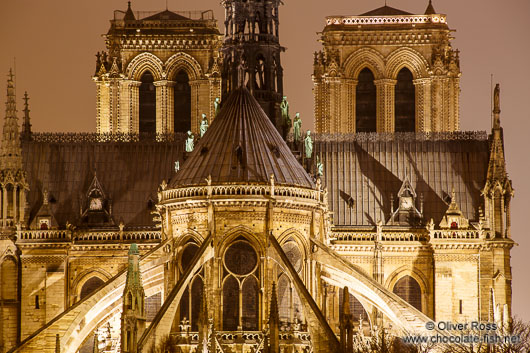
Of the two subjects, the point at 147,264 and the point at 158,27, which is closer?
the point at 147,264

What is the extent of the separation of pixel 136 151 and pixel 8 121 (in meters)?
7.82

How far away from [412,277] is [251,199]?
54.7ft

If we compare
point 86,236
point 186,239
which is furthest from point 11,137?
point 186,239

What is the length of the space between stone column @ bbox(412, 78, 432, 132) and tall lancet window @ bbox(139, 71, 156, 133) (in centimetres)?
1583

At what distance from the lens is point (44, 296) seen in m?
109

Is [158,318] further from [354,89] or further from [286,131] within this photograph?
[354,89]

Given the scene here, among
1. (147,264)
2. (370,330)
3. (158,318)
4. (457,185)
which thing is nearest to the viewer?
(158,318)

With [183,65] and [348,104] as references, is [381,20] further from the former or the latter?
[183,65]

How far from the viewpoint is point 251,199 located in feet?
314

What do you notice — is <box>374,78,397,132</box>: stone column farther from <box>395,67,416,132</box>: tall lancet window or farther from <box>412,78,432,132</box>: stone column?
<box>412,78,432,132</box>: stone column

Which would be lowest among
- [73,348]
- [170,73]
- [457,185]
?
[73,348]

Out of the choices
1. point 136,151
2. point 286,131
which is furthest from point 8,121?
point 286,131

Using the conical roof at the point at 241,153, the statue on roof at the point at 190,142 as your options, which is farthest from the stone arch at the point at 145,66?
the conical roof at the point at 241,153

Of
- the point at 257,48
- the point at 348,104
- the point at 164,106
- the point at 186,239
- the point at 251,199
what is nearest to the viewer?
the point at 251,199
